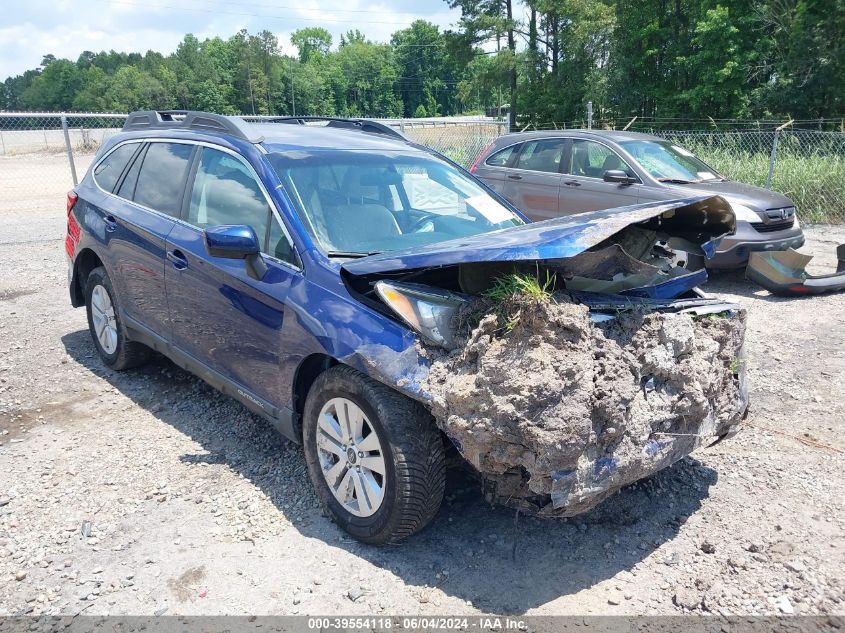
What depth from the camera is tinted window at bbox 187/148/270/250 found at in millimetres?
3666

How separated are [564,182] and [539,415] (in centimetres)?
698

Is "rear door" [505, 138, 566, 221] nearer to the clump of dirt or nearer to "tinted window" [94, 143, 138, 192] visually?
"tinted window" [94, 143, 138, 192]

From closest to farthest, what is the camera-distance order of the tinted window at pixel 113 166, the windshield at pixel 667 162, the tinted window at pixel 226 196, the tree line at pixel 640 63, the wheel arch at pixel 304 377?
the wheel arch at pixel 304 377 → the tinted window at pixel 226 196 → the tinted window at pixel 113 166 → the windshield at pixel 667 162 → the tree line at pixel 640 63

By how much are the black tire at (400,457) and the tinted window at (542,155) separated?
22.8 ft

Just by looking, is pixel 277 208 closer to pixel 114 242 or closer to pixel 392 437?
pixel 392 437

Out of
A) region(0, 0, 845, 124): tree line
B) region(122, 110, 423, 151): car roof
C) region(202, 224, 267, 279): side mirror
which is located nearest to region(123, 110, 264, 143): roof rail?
region(122, 110, 423, 151): car roof

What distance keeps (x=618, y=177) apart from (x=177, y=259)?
593cm

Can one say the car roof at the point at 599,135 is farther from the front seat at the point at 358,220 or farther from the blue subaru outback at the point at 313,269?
the front seat at the point at 358,220

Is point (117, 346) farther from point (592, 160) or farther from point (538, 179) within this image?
point (592, 160)

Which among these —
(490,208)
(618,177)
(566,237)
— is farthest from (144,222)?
(618,177)

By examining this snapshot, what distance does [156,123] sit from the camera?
5.06 meters

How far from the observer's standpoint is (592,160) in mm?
8867

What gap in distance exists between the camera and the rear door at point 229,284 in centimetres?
344

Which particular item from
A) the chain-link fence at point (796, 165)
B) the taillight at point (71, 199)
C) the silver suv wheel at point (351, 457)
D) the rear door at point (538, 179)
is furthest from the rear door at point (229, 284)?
the chain-link fence at point (796, 165)
